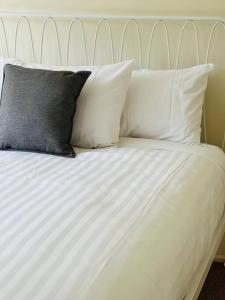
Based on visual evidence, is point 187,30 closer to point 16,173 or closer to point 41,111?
point 41,111

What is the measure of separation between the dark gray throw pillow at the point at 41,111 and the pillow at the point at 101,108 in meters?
0.07

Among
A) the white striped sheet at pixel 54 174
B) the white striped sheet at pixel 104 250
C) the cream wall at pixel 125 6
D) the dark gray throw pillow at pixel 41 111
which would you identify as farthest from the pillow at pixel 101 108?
the white striped sheet at pixel 104 250

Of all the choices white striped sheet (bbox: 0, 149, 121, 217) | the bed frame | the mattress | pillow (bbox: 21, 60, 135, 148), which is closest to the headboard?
the bed frame

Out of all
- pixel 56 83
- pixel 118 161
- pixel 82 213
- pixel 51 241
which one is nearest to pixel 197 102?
pixel 118 161

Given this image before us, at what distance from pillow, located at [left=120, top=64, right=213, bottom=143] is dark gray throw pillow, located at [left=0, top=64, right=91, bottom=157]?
0.98 ft

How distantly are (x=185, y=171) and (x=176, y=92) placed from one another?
48 cm

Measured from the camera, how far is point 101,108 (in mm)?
1971

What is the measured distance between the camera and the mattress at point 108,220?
105 centimetres

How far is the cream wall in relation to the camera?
2.09 metres

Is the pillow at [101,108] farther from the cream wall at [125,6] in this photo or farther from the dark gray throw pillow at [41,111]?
the cream wall at [125,6]

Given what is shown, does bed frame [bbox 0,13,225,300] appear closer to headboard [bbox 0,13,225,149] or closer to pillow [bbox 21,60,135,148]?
headboard [bbox 0,13,225,149]

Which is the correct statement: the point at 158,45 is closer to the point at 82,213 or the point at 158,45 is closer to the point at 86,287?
the point at 82,213

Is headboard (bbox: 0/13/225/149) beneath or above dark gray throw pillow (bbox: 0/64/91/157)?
above

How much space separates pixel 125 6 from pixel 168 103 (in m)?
0.59
